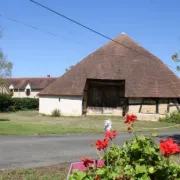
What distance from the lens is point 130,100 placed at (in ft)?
117

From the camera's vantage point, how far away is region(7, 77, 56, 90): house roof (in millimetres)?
70750

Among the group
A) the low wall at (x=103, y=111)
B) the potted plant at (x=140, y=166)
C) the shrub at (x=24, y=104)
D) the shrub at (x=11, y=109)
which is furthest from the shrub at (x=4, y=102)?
the potted plant at (x=140, y=166)

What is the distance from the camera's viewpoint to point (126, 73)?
121 feet

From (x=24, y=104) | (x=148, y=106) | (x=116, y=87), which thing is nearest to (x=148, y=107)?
(x=148, y=106)

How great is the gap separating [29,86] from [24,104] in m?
22.8

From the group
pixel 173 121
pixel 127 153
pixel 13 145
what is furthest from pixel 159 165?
pixel 173 121

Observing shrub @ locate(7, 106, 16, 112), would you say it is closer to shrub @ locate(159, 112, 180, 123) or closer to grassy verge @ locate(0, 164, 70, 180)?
shrub @ locate(159, 112, 180, 123)

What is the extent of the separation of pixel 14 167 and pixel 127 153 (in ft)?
19.2

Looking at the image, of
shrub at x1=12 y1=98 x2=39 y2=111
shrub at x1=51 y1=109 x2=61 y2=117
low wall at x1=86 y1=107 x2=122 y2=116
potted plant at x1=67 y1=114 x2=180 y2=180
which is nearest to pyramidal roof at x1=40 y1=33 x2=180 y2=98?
shrub at x1=51 y1=109 x2=61 y2=117

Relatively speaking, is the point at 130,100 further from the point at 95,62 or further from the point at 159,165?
the point at 159,165

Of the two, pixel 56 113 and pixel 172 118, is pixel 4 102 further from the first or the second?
pixel 172 118

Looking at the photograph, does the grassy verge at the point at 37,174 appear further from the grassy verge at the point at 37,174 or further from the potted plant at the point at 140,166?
the potted plant at the point at 140,166

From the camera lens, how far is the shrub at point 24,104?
48.7 meters

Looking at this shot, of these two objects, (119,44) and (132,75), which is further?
(119,44)
